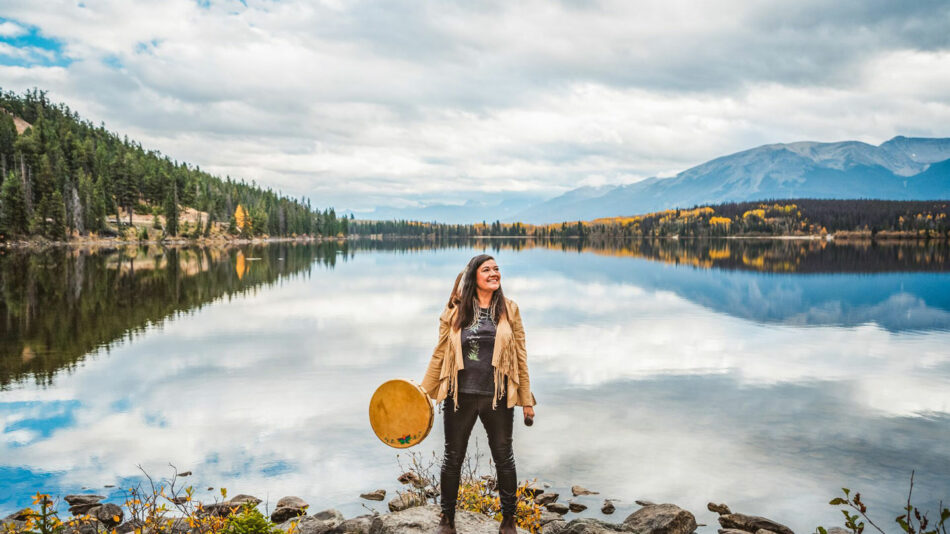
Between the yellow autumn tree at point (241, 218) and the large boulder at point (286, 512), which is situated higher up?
the yellow autumn tree at point (241, 218)

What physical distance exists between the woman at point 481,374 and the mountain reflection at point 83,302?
16322mm

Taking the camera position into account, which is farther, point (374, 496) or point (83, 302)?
point (83, 302)

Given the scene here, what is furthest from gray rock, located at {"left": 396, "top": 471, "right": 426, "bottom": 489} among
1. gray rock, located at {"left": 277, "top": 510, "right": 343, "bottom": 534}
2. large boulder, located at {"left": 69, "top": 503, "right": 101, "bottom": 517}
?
large boulder, located at {"left": 69, "top": 503, "right": 101, "bottom": 517}

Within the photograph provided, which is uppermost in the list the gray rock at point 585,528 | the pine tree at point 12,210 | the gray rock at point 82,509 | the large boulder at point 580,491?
the pine tree at point 12,210

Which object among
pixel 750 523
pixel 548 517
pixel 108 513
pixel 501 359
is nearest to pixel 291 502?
pixel 108 513

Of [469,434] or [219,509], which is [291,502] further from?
[469,434]

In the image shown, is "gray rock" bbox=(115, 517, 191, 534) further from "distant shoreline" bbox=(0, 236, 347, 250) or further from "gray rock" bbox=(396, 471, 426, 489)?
"distant shoreline" bbox=(0, 236, 347, 250)

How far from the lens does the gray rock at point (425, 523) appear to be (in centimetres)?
721

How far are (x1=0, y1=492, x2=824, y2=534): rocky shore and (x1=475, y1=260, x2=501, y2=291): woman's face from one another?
307 cm

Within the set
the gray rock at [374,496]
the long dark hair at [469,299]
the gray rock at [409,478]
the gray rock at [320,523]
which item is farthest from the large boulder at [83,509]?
the long dark hair at [469,299]

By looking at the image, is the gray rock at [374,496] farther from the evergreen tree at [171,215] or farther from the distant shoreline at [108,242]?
the evergreen tree at [171,215]

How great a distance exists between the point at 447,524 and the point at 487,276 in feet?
10.0

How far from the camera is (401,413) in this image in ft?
23.8

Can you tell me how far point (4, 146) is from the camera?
425 ft
